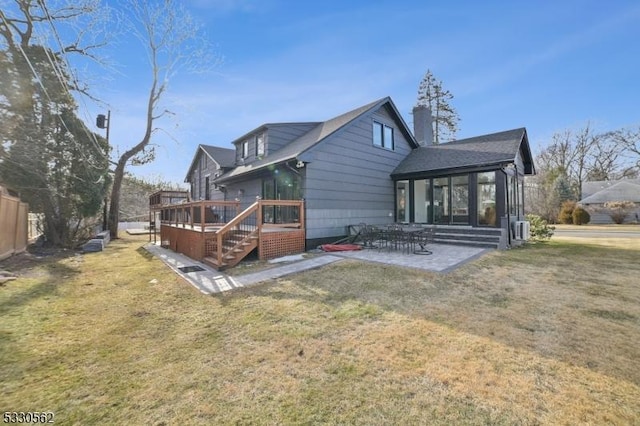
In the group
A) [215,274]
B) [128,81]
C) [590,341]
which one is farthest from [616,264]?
[128,81]

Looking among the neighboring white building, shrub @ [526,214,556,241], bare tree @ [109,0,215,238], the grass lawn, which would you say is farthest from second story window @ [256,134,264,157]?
the neighboring white building

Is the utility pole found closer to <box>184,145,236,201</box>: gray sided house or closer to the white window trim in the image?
<box>184,145,236,201</box>: gray sided house

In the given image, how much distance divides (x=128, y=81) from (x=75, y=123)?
297 cm

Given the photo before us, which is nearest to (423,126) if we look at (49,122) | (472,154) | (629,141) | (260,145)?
(472,154)

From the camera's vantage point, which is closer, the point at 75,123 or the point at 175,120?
the point at 75,123

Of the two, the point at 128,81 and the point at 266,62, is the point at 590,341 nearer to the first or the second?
the point at 266,62

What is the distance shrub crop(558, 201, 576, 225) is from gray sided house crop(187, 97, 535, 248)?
661 inches

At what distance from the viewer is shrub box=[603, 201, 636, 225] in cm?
2455

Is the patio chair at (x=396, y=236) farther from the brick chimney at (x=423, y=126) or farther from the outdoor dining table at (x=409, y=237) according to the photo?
the brick chimney at (x=423, y=126)

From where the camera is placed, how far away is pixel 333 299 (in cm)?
469

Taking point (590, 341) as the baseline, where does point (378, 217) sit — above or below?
above

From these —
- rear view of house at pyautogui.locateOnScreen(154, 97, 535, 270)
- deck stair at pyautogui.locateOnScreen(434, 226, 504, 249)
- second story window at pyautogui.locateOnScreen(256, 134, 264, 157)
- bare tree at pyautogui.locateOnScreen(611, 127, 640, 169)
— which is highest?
bare tree at pyautogui.locateOnScreen(611, 127, 640, 169)

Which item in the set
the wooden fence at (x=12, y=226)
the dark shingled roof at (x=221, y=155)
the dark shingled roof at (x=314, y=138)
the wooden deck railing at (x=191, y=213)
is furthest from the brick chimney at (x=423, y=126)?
the wooden fence at (x=12, y=226)

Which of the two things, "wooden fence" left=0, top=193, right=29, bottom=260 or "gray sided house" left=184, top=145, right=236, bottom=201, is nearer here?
"wooden fence" left=0, top=193, right=29, bottom=260
